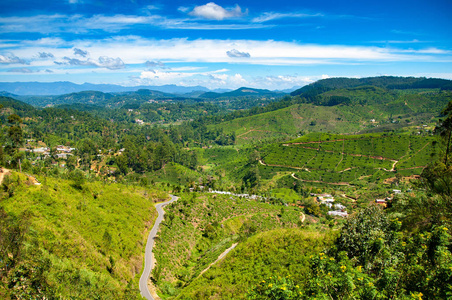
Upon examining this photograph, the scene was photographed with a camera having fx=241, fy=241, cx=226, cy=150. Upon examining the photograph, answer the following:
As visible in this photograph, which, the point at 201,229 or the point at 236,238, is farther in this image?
the point at 201,229

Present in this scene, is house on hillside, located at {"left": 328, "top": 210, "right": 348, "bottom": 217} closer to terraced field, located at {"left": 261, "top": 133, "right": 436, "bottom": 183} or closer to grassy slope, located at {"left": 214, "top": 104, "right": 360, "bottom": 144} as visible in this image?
terraced field, located at {"left": 261, "top": 133, "right": 436, "bottom": 183}

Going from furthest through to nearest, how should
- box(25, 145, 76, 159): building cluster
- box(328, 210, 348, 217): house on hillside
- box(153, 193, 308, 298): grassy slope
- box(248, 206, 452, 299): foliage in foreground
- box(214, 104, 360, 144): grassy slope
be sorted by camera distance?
box(214, 104, 360, 144): grassy slope < box(25, 145, 76, 159): building cluster < box(328, 210, 348, 217): house on hillside < box(153, 193, 308, 298): grassy slope < box(248, 206, 452, 299): foliage in foreground

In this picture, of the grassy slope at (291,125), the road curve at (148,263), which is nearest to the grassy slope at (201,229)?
the road curve at (148,263)

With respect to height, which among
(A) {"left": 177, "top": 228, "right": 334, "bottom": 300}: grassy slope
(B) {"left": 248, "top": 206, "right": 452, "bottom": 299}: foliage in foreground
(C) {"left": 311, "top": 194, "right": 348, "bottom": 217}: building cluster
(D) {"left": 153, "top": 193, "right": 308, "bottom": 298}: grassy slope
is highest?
(B) {"left": 248, "top": 206, "right": 452, "bottom": 299}: foliage in foreground

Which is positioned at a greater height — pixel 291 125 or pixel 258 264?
pixel 291 125

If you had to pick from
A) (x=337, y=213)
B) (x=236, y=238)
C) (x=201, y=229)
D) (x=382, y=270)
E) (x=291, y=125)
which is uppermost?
(x=291, y=125)

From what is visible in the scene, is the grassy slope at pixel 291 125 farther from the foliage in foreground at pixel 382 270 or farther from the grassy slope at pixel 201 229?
the foliage in foreground at pixel 382 270

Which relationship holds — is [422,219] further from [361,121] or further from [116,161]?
[361,121]

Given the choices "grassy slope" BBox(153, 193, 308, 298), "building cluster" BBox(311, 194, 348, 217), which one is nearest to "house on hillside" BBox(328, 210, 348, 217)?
"building cluster" BBox(311, 194, 348, 217)

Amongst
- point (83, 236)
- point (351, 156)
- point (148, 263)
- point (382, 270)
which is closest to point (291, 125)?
point (351, 156)

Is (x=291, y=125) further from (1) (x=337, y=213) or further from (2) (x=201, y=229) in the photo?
(2) (x=201, y=229)
